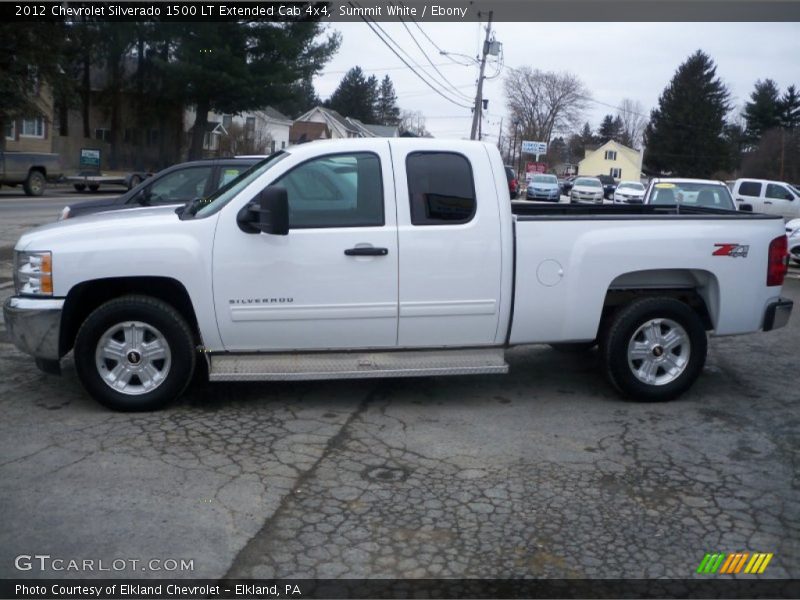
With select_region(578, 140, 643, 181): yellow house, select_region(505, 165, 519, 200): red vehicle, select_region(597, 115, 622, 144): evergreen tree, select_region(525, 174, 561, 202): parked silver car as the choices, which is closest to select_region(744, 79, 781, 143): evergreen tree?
select_region(578, 140, 643, 181): yellow house

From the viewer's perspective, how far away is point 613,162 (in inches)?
3841

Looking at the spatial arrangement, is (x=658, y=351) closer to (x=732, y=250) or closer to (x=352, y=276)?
(x=732, y=250)

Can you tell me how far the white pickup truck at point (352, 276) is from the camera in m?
5.84

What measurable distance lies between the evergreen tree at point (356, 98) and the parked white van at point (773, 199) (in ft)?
241

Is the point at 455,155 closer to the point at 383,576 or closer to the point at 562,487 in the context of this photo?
the point at 562,487

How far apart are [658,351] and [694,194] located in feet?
31.9

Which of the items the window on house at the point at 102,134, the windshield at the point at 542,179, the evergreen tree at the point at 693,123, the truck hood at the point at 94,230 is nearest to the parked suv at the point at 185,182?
the truck hood at the point at 94,230

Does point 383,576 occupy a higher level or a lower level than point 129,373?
lower

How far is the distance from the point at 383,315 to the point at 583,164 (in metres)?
97.5

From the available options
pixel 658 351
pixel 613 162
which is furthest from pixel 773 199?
pixel 613 162

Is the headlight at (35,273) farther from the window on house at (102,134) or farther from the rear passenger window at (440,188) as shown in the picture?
the window on house at (102,134)

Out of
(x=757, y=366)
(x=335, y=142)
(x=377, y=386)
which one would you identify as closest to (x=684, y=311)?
(x=757, y=366)

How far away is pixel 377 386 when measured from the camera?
6887 millimetres

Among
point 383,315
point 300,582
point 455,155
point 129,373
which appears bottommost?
point 300,582
